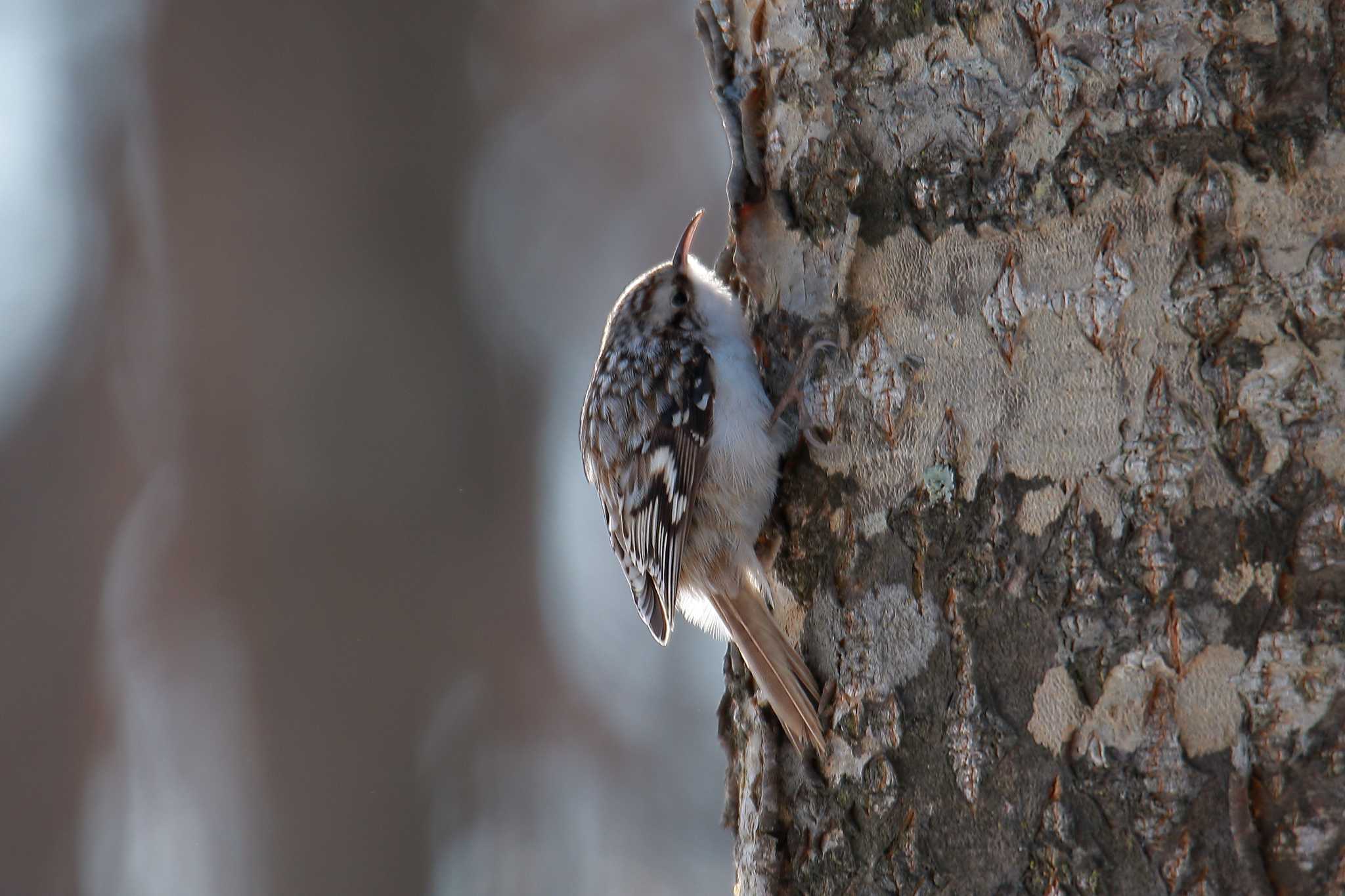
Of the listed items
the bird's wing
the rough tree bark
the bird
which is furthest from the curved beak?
the rough tree bark

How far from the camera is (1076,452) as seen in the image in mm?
1327

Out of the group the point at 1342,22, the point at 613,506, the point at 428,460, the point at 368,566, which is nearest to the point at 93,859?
the point at 368,566

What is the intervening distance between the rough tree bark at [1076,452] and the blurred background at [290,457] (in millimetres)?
2033

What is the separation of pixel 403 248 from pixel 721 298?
75.3 inches

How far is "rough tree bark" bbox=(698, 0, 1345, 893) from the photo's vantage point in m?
1.19

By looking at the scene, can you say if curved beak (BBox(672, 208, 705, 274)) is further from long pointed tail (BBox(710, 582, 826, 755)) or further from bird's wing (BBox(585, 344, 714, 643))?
long pointed tail (BBox(710, 582, 826, 755))

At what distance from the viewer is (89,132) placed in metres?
4.02

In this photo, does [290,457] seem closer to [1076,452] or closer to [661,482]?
[661,482]

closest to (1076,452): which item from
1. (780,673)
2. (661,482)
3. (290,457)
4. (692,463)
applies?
(780,673)

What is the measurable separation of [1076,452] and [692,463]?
41.5 inches

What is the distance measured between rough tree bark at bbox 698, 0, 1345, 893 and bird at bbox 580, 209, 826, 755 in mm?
194

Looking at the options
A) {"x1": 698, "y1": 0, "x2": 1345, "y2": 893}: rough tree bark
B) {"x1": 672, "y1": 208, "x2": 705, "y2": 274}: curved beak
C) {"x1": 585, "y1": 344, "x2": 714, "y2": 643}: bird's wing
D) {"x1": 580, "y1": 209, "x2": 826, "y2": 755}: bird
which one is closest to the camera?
{"x1": 698, "y1": 0, "x2": 1345, "y2": 893}: rough tree bark

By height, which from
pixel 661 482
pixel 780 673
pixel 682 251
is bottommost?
pixel 780 673

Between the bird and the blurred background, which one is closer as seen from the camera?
the bird
